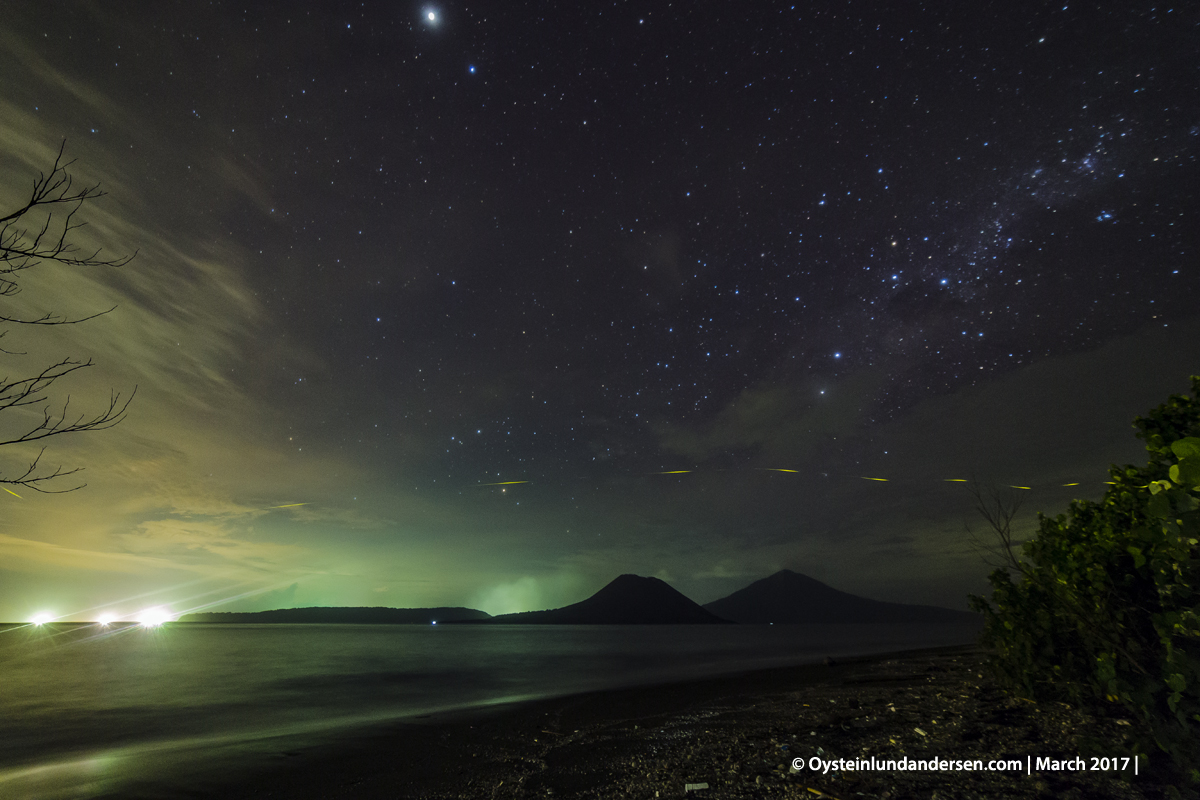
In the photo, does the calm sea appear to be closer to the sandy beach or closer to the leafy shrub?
the sandy beach

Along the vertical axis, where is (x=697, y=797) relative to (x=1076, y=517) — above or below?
below

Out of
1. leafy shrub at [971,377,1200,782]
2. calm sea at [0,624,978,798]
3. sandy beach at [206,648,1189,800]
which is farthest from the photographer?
calm sea at [0,624,978,798]

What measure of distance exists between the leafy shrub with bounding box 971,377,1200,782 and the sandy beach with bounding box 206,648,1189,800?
0.69 m

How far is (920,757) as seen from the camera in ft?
20.9

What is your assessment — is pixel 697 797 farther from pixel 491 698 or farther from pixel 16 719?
pixel 16 719

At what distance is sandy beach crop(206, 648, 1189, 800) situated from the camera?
547 cm

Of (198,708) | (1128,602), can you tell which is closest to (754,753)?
(1128,602)

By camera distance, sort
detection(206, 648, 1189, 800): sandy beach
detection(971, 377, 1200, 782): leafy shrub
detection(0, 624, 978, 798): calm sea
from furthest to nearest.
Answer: detection(0, 624, 978, 798): calm sea → detection(206, 648, 1189, 800): sandy beach → detection(971, 377, 1200, 782): leafy shrub

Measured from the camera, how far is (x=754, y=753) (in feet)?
23.8

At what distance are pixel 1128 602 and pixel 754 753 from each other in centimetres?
504

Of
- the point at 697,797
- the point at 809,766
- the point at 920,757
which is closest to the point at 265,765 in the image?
the point at 697,797

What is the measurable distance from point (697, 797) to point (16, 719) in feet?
98.4

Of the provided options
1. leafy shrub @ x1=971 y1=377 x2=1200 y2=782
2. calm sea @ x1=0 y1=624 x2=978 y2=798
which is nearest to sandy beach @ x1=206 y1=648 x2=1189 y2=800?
leafy shrub @ x1=971 y1=377 x2=1200 y2=782

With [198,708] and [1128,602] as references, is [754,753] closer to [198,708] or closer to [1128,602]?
[1128,602]
